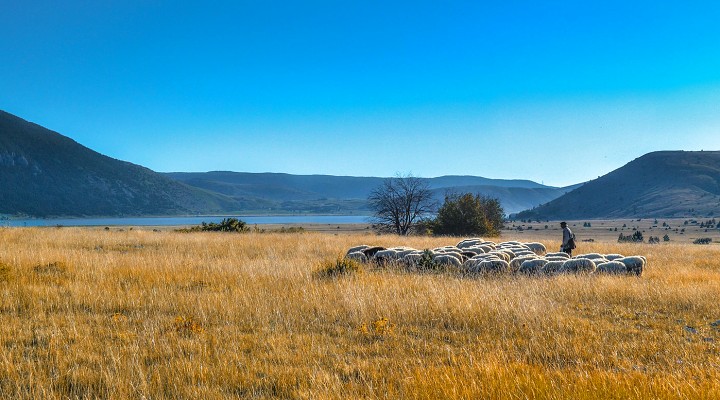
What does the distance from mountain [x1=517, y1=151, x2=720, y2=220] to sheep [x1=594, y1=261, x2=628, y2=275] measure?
103 meters

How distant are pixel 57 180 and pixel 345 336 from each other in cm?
19044

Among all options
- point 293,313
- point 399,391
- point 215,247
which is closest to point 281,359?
point 399,391

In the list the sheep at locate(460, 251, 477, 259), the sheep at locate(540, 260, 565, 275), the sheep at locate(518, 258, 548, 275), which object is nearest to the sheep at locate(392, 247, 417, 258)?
the sheep at locate(460, 251, 477, 259)

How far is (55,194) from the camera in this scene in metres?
159

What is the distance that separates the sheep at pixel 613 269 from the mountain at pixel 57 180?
6705 inches

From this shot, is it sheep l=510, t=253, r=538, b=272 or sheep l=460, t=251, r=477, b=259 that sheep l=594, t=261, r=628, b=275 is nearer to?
sheep l=510, t=253, r=538, b=272

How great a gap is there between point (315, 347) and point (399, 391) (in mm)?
1819

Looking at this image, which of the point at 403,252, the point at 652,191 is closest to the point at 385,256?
the point at 403,252

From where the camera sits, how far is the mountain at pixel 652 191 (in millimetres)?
106875

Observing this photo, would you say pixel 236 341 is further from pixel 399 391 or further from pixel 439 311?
pixel 439 311

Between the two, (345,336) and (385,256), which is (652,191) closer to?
(385,256)

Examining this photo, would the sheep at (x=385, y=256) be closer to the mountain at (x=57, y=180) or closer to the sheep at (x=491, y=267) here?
the sheep at (x=491, y=267)

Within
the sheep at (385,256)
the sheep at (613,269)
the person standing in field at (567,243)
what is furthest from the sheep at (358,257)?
the person standing in field at (567,243)

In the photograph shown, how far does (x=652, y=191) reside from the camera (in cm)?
12319
